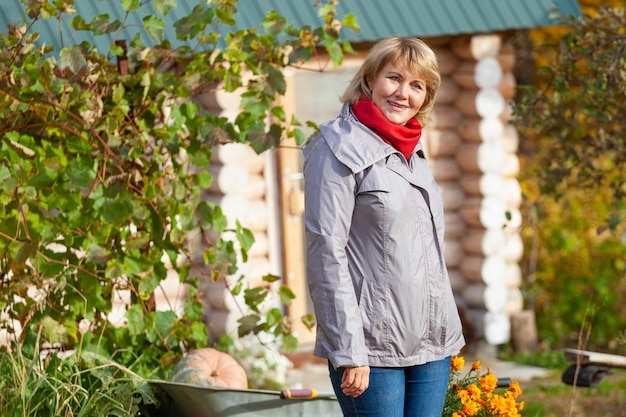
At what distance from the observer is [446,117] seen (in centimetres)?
833

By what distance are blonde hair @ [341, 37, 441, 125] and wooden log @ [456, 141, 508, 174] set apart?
196 inches

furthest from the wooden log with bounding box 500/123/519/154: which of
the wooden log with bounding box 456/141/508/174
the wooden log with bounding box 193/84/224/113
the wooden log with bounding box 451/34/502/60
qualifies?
the wooden log with bounding box 193/84/224/113

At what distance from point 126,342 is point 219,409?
90 centimetres

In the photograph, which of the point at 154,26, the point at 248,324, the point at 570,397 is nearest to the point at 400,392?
the point at 248,324

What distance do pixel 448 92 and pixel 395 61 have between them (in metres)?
5.17

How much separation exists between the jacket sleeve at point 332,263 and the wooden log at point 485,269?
17.8 ft

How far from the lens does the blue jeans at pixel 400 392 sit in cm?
305

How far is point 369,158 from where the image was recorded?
308cm

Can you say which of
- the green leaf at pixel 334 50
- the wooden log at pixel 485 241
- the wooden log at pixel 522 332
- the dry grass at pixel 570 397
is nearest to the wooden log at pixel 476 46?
the wooden log at pixel 485 241

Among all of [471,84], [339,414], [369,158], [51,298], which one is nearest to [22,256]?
[51,298]

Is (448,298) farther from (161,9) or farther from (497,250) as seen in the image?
(497,250)

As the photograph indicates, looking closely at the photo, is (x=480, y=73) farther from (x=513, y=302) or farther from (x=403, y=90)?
(x=403, y=90)

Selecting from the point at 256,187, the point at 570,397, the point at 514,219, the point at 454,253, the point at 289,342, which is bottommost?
the point at 570,397

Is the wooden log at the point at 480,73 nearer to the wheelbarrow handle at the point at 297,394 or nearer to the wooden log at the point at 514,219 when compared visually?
the wooden log at the point at 514,219
